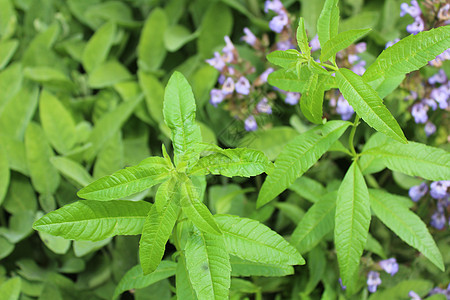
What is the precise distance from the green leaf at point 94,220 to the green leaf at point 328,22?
551 millimetres

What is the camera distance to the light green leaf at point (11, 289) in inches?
50.8

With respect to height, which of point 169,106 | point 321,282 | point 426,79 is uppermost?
point 169,106

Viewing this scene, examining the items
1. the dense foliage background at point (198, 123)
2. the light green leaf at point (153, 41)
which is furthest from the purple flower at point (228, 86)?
the light green leaf at point (153, 41)

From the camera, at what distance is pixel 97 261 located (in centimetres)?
152

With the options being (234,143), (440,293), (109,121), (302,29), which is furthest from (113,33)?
(440,293)

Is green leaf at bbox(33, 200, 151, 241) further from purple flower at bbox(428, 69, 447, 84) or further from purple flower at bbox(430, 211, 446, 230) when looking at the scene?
purple flower at bbox(428, 69, 447, 84)

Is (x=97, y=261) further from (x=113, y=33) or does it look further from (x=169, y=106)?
(x=113, y=33)

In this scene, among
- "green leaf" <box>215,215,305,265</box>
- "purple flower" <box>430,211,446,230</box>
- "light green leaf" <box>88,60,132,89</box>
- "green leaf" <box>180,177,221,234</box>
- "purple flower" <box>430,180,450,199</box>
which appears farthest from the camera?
"light green leaf" <box>88,60,132,89</box>

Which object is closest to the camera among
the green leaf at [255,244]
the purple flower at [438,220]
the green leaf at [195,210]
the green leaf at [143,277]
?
the green leaf at [195,210]

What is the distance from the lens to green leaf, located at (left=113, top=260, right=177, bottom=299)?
3.48 feet

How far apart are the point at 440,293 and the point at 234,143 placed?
0.78 meters

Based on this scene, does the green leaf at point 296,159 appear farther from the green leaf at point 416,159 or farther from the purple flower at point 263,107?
the purple flower at point 263,107

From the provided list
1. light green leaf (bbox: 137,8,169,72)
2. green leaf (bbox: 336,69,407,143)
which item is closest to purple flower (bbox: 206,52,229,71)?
light green leaf (bbox: 137,8,169,72)

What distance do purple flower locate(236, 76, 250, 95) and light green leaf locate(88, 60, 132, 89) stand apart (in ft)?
1.89
